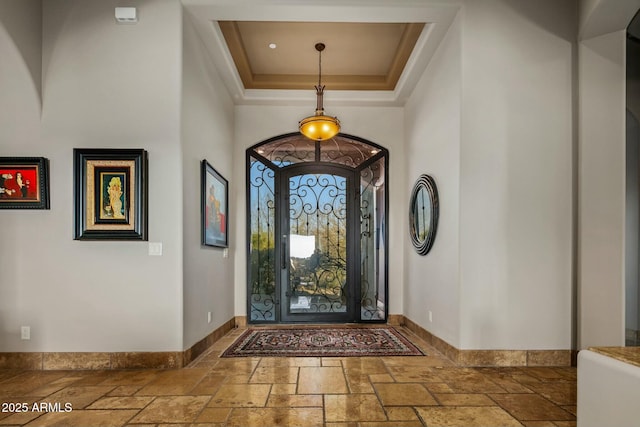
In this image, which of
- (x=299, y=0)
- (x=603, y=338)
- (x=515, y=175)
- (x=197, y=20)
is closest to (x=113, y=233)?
(x=197, y=20)

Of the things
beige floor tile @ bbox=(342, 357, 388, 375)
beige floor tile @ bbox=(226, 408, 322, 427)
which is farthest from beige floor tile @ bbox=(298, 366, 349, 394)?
beige floor tile @ bbox=(226, 408, 322, 427)

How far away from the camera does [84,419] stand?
233 cm

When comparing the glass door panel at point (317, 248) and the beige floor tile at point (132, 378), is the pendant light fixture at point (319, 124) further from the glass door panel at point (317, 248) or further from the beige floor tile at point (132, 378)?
the beige floor tile at point (132, 378)

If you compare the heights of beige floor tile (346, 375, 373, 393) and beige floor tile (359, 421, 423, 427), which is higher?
beige floor tile (359, 421, 423, 427)

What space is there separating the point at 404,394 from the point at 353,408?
448 millimetres

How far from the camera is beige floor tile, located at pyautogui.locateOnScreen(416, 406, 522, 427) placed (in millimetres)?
2287

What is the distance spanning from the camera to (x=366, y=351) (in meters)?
3.95

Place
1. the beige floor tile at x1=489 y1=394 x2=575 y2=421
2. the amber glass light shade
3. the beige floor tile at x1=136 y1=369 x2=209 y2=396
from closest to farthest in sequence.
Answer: the beige floor tile at x1=489 y1=394 x2=575 y2=421 < the beige floor tile at x1=136 y1=369 x2=209 y2=396 < the amber glass light shade

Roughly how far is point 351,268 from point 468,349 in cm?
249

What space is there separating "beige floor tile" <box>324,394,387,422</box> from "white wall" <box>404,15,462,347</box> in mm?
1276

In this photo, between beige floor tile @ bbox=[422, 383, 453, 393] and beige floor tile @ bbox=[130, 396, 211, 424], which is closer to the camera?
beige floor tile @ bbox=[130, 396, 211, 424]

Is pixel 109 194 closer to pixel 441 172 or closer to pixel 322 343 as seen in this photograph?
pixel 322 343

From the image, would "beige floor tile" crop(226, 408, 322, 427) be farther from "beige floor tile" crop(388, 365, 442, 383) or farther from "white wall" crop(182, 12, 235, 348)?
"white wall" crop(182, 12, 235, 348)

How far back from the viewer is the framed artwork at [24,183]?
3.31 m
